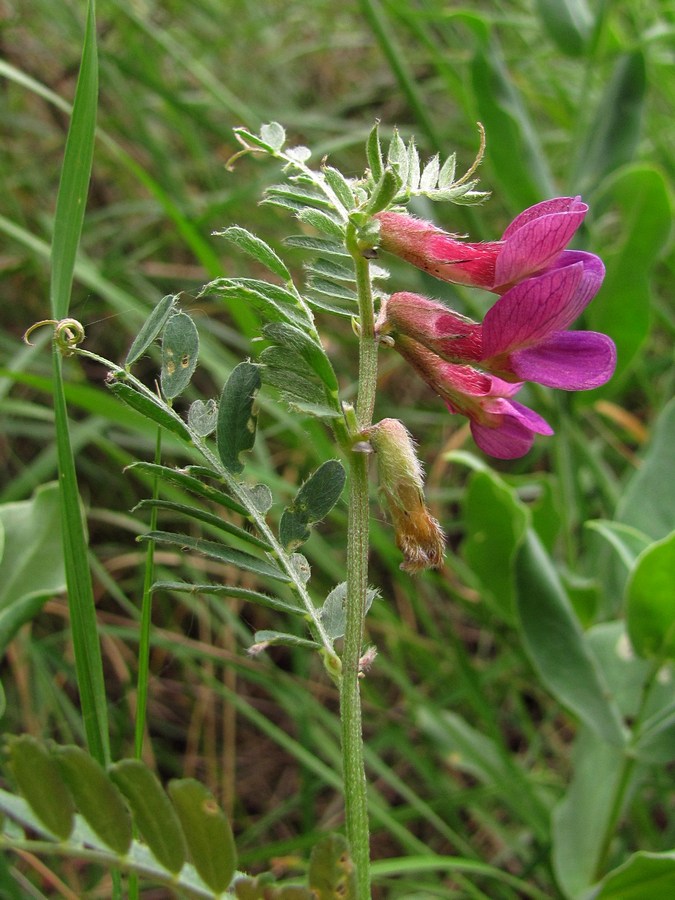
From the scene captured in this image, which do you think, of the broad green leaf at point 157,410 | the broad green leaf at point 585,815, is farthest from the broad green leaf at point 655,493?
the broad green leaf at point 157,410

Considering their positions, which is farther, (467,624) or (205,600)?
(467,624)

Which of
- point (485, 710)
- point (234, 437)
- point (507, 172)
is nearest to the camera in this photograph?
point (234, 437)

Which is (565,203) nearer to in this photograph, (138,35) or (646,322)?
(646,322)

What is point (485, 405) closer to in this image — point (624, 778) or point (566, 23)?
point (624, 778)

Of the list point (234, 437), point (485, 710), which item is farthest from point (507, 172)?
point (234, 437)

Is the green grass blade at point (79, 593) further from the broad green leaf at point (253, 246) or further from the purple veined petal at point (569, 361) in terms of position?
the purple veined petal at point (569, 361)

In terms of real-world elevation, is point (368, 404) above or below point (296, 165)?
below

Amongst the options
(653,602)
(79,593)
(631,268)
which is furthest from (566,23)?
(79,593)
